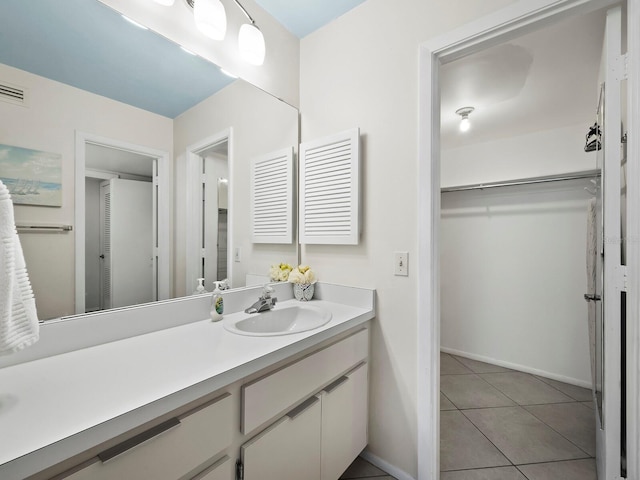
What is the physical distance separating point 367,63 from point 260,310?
1.45m

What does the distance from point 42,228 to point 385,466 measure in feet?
6.01

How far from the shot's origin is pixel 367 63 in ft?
5.12

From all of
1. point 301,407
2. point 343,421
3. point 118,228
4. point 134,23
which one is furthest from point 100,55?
point 343,421

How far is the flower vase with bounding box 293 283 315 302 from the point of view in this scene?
1.71 metres

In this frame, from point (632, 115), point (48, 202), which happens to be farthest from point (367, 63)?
point (48, 202)

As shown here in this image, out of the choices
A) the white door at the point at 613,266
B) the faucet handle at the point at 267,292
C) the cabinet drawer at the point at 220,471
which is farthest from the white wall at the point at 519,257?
the cabinet drawer at the point at 220,471

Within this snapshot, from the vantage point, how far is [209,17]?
1.24 metres

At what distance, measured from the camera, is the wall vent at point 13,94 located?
0.83m

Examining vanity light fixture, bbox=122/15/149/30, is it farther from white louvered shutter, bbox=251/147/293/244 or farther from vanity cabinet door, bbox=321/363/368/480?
vanity cabinet door, bbox=321/363/368/480

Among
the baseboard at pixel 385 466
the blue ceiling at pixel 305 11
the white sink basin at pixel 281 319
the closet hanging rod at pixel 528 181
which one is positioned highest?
the blue ceiling at pixel 305 11

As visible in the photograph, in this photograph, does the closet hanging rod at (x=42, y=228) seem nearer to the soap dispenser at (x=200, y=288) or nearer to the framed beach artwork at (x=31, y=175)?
the framed beach artwork at (x=31, y=175)

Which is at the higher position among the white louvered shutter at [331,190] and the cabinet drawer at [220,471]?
the white louvered shutter at [331,190]

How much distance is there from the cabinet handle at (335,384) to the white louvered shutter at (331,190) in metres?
0.67

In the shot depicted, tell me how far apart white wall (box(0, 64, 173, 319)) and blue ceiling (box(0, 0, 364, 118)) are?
0.04 metres
